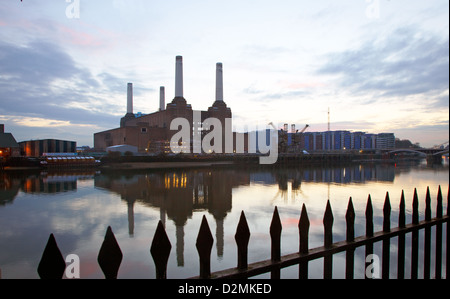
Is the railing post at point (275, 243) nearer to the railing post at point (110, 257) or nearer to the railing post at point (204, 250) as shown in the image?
the railing post at point (204, 250)

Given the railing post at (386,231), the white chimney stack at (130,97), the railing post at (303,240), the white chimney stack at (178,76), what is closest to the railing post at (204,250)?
the railing post at (303,240)

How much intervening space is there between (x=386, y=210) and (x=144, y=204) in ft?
56.5

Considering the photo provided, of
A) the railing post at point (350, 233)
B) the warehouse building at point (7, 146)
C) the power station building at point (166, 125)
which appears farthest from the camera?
the power station building at point (166, 125)

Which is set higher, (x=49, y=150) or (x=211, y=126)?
(x=211, y=126)

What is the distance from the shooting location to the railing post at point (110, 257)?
245 cm

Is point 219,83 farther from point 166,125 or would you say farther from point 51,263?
point 51,263

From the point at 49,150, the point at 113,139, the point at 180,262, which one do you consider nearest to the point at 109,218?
the point at 180,262

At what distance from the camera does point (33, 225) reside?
46.2ft

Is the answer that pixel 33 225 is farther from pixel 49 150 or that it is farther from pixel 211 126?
pixel 211 126

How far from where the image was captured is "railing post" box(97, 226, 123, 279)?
8.04 feet

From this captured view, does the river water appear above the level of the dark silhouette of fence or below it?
below

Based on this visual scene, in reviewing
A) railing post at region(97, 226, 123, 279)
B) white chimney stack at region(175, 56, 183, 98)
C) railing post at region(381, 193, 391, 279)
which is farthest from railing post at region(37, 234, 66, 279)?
white chimney stack at region(175, 56, 183, 98)

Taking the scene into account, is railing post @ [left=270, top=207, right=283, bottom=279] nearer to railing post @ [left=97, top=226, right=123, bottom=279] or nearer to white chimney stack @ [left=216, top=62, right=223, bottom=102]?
railing post @ [left=97, top=226, right=123, bottom=279]

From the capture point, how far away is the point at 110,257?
248cm
